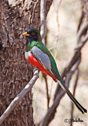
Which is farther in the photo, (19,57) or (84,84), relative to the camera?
(84,84)

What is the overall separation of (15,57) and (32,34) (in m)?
0.31

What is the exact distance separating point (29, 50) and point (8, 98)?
1.81 feet

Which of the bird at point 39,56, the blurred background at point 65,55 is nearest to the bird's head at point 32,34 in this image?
the bird at point 39,56

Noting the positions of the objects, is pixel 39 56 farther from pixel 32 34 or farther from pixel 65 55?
pixel 65 55

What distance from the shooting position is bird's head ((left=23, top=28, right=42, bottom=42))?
3336 mm

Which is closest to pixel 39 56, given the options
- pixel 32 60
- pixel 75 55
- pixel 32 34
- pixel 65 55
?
pixel 32 60

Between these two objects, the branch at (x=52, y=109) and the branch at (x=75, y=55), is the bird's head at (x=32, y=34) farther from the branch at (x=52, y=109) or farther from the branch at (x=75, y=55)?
the branch at (x=75, y=55)

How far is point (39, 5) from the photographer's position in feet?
12.1

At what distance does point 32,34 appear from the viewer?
3410 mm

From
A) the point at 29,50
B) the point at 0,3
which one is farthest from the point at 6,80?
the point at 0,3

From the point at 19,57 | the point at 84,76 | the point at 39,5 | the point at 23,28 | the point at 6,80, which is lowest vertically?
the point at 84,76

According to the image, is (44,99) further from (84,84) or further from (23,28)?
(23,28)

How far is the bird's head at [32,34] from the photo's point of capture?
334 cm

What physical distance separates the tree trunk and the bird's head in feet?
0.45
